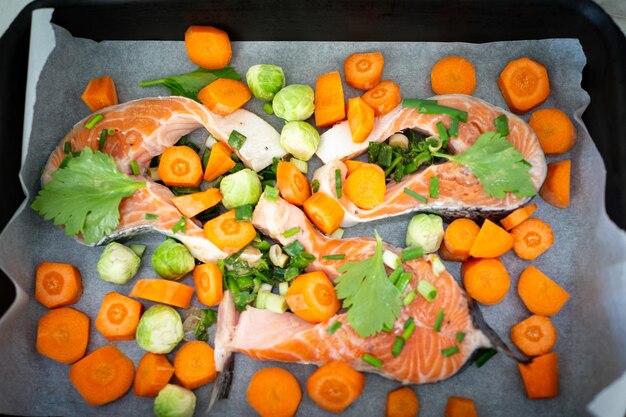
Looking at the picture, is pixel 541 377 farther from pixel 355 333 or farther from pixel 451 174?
pixel 451 174

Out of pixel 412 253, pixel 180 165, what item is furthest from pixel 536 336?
pixel 180 165

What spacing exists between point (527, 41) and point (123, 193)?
2.84m

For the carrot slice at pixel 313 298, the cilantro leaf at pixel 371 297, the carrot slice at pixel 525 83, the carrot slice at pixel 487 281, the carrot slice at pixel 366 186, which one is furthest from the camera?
→ the carrot slice at pixel 525 83

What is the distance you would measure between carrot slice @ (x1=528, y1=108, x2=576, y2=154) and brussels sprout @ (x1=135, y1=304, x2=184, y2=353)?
8.61 ft

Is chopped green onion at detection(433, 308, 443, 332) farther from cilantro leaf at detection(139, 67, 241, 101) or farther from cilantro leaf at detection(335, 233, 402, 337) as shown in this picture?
cilantro leaf at detection(139, 67, 241, 101)

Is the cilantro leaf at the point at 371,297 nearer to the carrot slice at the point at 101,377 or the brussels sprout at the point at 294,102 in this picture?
the brussels sprout at the point at 294,102

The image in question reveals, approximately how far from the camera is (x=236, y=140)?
3.92 metres

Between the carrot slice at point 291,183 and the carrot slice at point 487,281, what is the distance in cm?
117

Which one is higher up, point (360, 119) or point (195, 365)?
point (360, 119)

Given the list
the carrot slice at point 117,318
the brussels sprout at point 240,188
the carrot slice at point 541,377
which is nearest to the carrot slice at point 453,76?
the brussels sprout at point 240,188

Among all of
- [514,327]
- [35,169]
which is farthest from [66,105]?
[514,327]

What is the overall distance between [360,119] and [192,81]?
3.83 feet

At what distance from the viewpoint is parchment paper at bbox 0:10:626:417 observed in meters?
3.60

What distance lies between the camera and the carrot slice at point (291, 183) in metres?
3.84
